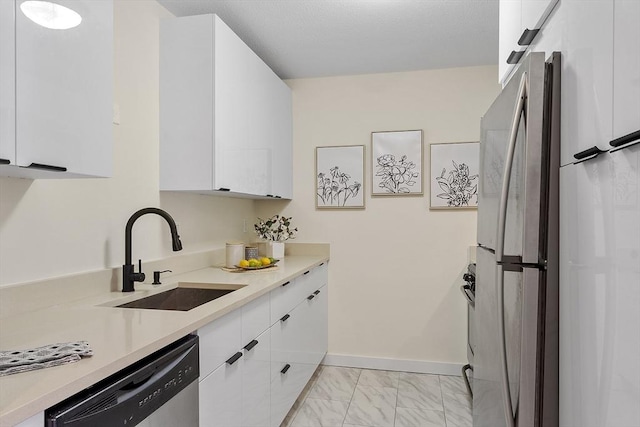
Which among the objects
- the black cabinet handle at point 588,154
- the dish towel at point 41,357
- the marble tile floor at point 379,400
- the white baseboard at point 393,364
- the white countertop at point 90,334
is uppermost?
the black cabinet handle at point 588,154

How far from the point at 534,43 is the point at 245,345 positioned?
5.23 ft

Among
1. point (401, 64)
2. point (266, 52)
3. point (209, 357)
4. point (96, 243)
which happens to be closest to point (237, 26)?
point (266, 52)

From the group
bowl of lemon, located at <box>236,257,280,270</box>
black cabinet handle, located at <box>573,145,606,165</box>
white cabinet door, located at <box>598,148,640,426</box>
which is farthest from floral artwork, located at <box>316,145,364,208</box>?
white cabinet door, located at <box>598,148,640,426</box>

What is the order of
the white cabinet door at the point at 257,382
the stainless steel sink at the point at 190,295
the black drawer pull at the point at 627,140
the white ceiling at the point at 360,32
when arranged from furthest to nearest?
the white ceiling at the point at 360,32, the stainless steel sink at the point at 190,295, the white cabinet door at the point at 257,382, the black drawer pull at the point at 627,140

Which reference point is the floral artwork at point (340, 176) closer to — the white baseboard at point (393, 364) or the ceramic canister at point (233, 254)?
the ceramic canister at point (233, 254)

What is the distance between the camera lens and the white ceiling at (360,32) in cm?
243

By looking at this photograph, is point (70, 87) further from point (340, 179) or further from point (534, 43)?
point (340, 179)

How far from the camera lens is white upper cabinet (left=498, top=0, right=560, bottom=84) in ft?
4.29

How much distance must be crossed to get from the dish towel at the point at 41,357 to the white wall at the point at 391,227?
8.81 feet

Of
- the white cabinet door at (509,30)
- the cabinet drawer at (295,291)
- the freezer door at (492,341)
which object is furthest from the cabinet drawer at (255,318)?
the white cabinet door at (509,30)

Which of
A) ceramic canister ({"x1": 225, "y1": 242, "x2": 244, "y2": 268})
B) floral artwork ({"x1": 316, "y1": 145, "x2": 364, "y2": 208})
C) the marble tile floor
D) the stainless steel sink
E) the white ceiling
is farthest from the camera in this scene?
floral artwork ({"x1": 316, "y1": 145, "x2": 364, "y2": 208})

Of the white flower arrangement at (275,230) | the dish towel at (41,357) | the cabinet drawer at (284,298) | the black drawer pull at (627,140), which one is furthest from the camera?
the white flower arrangement at (275,230)

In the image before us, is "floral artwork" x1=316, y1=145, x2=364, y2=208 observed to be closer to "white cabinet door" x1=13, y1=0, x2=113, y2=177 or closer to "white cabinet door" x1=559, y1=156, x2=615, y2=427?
"white cabinet door" x1=13, y1=0, x2=113, y2=177

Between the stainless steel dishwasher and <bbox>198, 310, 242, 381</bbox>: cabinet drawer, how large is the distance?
0.23ft
